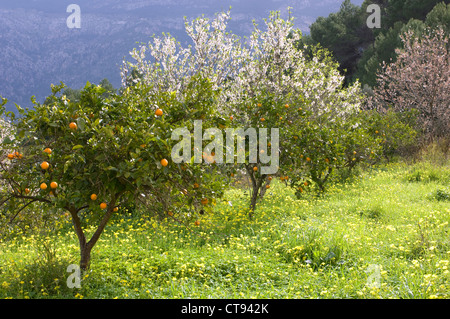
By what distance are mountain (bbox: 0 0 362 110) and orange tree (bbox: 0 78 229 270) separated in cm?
6539

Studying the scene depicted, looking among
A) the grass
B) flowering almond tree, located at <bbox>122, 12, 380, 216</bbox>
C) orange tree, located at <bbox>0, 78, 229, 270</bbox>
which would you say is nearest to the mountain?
flowering almond tree, located at <bbox>122, 12, 380, 216</bbox>

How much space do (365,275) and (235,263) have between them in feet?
4.54

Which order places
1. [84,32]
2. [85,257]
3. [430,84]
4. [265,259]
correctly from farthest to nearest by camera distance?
[84,32] < [430,84] < [265,259] < [85,257]

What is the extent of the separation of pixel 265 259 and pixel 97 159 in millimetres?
2368

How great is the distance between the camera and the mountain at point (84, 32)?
85.9 meters

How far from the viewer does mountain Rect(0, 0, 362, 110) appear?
85938 mm

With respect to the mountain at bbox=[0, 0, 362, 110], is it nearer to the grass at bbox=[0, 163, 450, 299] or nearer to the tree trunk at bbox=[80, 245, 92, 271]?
the grass at bbox=[0, 163, 450, 299]

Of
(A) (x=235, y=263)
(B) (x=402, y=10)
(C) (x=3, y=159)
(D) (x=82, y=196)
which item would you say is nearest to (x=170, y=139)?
(D) (x=82, y=196)

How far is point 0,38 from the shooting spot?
307 feet

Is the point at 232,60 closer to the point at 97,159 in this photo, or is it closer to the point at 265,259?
the point at 265,259

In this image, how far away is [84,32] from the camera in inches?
4186

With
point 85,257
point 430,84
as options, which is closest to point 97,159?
point 85,257

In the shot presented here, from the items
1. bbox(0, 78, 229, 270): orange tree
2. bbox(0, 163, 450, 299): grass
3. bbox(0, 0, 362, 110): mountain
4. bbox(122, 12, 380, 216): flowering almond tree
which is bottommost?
bbox(0, 163, 450, 299): grass

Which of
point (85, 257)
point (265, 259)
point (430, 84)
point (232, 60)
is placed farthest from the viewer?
point (430, 84)
